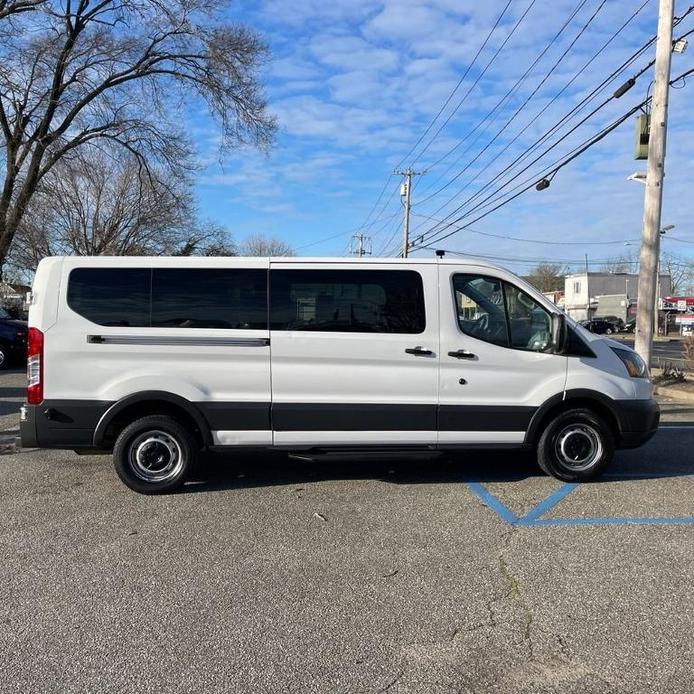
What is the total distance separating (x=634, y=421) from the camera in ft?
19.4

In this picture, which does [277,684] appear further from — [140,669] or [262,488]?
[262,488]

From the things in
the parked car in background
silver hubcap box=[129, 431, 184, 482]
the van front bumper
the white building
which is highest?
the white building

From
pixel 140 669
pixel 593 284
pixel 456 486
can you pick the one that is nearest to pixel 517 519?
pixel 456 486

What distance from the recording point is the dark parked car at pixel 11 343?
16.1 meters

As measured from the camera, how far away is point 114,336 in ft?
18.1

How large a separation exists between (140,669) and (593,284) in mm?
78049

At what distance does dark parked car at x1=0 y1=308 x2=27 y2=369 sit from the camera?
16128 millimetres

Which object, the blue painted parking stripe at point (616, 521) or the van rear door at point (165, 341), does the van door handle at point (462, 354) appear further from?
the van rear door at point (165, 341)

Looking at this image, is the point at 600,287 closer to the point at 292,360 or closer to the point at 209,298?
the point at 292,360

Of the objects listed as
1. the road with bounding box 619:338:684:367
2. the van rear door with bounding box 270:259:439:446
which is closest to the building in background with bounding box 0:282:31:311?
the road with bounding box 619:338:684:367

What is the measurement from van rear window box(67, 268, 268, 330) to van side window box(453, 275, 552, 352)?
1.87 metres

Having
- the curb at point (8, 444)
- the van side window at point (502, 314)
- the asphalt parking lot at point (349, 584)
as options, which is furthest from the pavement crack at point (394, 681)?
the curb at point (8, 444)

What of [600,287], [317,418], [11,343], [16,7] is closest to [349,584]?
[317,418]

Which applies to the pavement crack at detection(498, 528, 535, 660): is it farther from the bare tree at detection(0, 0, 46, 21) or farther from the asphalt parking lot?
the bare tree at detection(0, 0, 46, 21)
